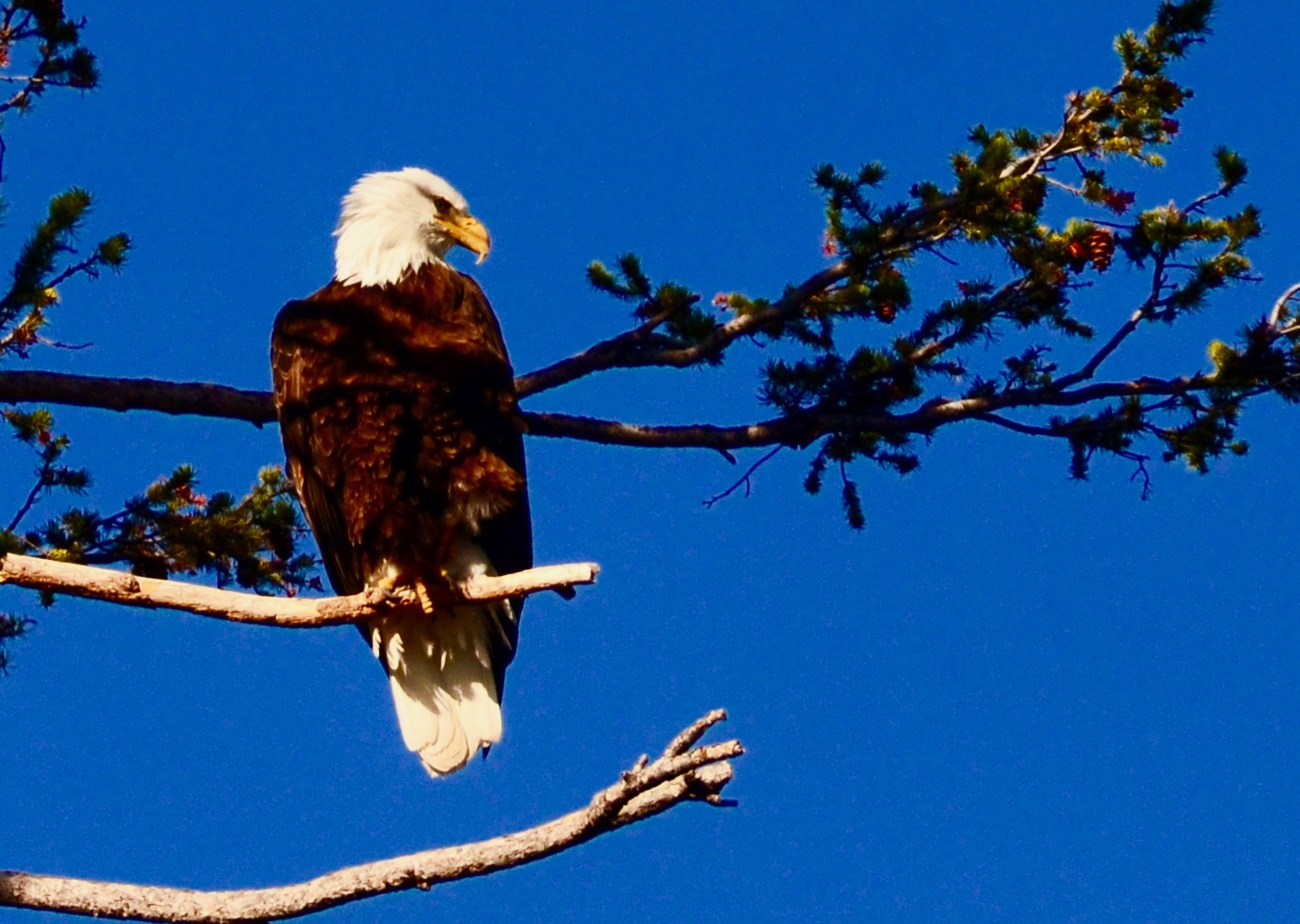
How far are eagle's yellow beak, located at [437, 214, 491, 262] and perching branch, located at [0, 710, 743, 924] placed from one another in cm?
198

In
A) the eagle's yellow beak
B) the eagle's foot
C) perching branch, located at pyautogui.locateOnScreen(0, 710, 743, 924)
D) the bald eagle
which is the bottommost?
perching branch, located at pyautogui.locateOnScreen(0, 710, 743, 924)

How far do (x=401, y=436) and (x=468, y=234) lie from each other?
0.92 meters

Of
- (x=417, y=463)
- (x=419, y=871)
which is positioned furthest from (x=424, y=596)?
(x=419, y=871)

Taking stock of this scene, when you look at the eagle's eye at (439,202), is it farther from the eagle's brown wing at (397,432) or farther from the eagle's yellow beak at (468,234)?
the eagle's brown wing at (397,432)

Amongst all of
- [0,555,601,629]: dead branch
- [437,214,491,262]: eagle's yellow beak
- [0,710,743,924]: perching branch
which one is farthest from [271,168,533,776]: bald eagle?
[0,710,743,924]: perching branch

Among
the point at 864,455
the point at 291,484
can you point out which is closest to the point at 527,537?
the point at 291,484

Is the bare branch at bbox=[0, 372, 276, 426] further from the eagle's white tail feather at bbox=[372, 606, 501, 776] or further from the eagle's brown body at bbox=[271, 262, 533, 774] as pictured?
the eagle's white tail feather at bbox=[372, 606, 501, 776]

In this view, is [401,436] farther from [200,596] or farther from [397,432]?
[200,596]

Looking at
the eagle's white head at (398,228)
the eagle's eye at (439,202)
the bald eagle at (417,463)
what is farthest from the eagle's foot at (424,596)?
the eagle's eye at (439,202)

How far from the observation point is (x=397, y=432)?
4.16 meters

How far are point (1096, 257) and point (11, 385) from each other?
2.72 meters

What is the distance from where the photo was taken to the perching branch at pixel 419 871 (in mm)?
3004

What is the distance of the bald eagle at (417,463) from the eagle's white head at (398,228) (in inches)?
0.5

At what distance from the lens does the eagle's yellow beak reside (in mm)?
4883
